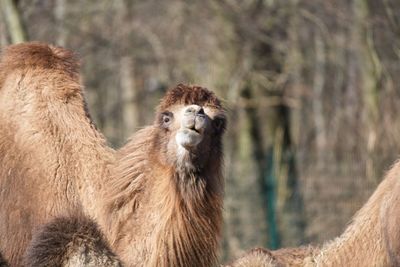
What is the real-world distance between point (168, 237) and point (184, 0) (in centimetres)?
1030

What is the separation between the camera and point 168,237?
5.63m

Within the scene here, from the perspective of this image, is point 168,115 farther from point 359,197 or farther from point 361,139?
point 361,139

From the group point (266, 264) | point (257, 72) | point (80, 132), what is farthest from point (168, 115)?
point (257, 72)

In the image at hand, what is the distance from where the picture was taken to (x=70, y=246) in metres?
4.37

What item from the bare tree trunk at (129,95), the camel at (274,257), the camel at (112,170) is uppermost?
the bare tree trunk at (129,95)

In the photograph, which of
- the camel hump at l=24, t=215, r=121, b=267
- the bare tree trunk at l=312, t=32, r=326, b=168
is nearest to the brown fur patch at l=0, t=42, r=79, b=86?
the camel hump at l=24, t=215, r=121, b=267

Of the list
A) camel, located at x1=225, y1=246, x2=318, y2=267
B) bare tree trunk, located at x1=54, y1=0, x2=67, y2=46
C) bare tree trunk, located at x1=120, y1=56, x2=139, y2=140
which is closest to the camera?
camel, located at x1=225, y1=246, x2=318, y2=267

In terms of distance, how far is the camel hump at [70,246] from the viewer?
4.31 m

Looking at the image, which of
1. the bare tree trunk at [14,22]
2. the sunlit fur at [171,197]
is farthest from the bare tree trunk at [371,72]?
the sunlit fur at [171,197]

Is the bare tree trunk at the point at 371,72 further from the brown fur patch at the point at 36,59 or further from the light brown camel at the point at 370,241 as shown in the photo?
the brown fur patch at the point at 36,59

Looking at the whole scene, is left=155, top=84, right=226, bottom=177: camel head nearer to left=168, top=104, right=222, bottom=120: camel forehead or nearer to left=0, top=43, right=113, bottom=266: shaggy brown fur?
left=168, top=104, right=222, bottom=120: camel forehead

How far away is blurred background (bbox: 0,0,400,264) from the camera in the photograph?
43.4 ft

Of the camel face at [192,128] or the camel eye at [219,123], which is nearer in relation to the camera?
the camel face at [192,128]

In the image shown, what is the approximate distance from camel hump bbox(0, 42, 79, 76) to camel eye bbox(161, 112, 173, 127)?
0.89m
